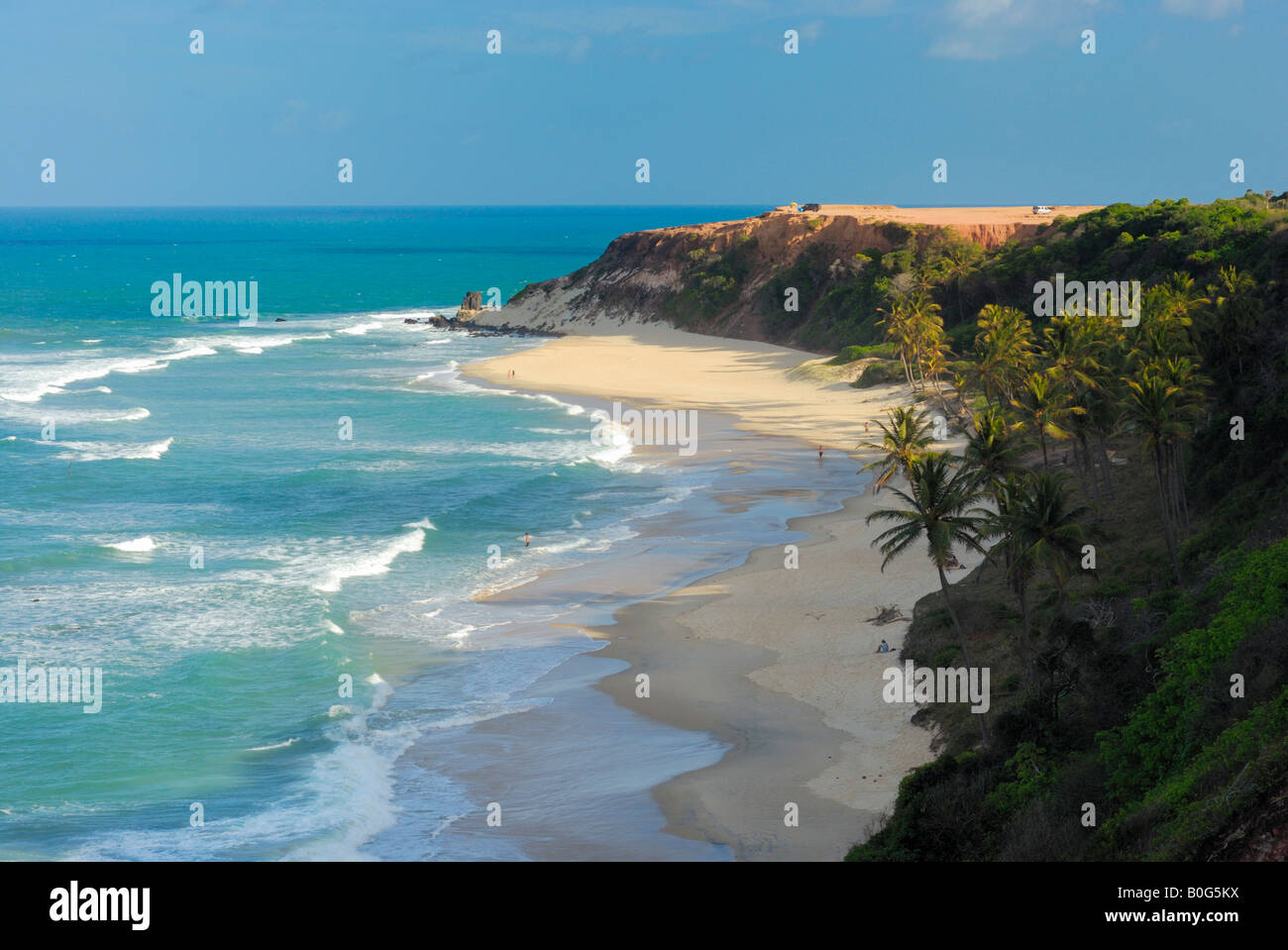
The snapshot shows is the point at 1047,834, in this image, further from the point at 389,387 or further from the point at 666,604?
the point at 389,387

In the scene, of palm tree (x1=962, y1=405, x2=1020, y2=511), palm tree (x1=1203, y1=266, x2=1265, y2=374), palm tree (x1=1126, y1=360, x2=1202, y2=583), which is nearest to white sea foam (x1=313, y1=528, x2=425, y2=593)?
palm tree (x1=962, y1=405, x2=1020, y2=511)

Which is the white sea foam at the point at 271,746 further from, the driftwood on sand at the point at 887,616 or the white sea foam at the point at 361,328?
the white sea foam at the point at 361,328

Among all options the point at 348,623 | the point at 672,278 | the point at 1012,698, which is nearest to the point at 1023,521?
the point at 1012,698

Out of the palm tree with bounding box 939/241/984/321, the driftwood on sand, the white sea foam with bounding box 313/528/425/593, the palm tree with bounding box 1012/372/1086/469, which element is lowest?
the driftwood on sand

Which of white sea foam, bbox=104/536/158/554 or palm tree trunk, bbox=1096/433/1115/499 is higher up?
palm tree trunk, bbox=1096/433/1115/499

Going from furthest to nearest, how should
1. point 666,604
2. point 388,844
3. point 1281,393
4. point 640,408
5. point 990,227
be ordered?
1. point 990,227
2. point 640,408
3. point 666,604
4. point 1281,393
5. point 388,844

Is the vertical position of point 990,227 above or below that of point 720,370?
above

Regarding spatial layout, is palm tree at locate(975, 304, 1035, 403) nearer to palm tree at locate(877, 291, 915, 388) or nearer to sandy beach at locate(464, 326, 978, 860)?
sandy beach at locate(464, 326, 978, 860)

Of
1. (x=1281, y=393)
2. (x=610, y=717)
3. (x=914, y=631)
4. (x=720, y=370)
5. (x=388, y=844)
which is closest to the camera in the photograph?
(x=388, y=844)
